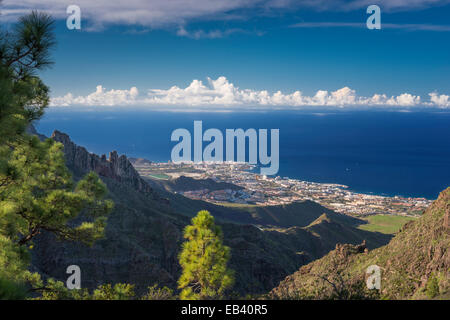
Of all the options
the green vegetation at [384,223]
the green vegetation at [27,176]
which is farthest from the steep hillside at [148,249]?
the green vegetation at [384,223]

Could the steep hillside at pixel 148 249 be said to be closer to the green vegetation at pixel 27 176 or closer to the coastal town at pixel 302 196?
the green vegetation at pixel 27 176

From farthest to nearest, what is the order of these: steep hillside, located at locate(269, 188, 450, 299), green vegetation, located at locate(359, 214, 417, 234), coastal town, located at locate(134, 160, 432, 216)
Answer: coastal town, located at locate(134, 160, 432, 216) → green vegetation, located at locate(359, 214, 417, 234) → steep hillside, located at locate(269, 188, 450, 299)

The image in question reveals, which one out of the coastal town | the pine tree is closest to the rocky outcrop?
the coastal town

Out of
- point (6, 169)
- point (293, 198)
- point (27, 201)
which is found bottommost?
point (293, 198)

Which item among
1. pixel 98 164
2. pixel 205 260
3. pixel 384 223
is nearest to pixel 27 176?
pixel 205 260

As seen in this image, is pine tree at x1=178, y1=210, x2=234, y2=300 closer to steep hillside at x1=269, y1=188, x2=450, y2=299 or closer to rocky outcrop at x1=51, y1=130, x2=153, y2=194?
steep hillside at x1=269, y1=188, x2=450, y2=299
